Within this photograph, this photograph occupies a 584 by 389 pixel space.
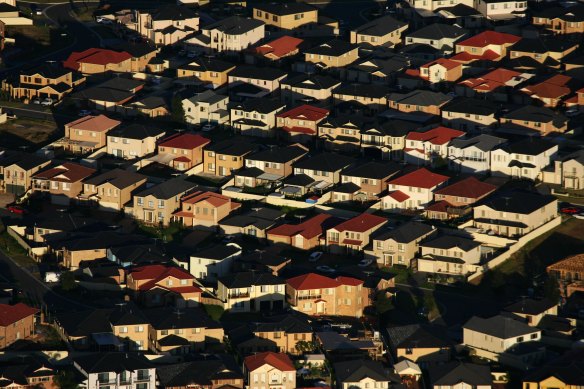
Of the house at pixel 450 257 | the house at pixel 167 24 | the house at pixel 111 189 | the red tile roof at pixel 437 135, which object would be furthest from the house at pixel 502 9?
the house at pixel 450 257

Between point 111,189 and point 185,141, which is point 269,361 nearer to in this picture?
point 111,189

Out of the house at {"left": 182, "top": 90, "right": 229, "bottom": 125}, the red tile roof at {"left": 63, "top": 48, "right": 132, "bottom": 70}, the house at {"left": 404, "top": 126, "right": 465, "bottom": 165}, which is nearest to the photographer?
the house at {"left": 404, "top": 126, "right": 465, "bottom": 165}

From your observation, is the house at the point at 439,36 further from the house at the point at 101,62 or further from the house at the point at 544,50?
the house at the point at 101,62

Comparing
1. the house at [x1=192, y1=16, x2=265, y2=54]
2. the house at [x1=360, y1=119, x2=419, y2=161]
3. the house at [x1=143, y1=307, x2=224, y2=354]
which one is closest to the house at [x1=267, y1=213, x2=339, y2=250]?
the house at [x1=360, y1=119, x2=419, y2=161]

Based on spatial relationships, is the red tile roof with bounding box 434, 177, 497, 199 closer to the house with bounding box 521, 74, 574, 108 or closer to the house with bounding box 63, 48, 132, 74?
the house with bounding box 521, 74, 574, 108

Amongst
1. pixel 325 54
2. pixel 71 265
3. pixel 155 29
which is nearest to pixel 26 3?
pixel 155 29
